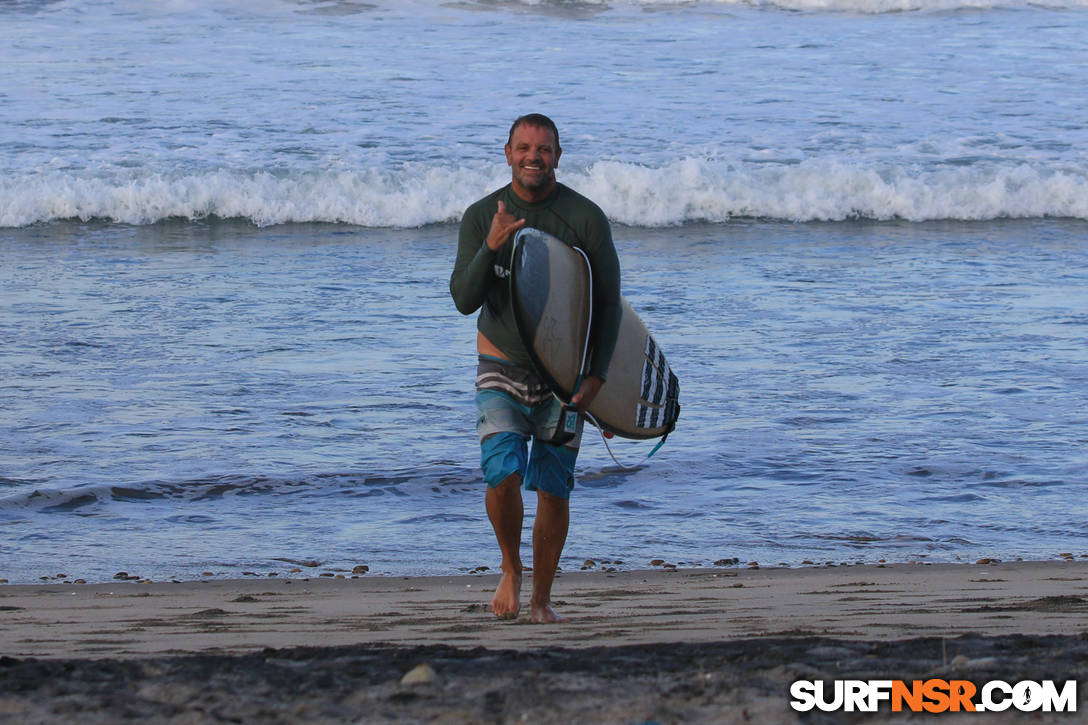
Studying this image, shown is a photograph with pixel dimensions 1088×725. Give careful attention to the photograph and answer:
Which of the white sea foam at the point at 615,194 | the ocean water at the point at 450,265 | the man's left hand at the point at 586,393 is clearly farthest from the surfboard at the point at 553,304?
the white sea foam at the point at 615,194

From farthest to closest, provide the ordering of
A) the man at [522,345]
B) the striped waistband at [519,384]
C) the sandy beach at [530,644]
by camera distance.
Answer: the striped waistband at [519,384], the man at [522,345], the sandy beach at [530,644]

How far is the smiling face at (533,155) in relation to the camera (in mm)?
4129

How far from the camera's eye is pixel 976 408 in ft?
26.5

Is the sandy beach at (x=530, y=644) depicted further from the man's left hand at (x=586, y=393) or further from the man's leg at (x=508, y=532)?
the man's left hand at (x=586, y=393)

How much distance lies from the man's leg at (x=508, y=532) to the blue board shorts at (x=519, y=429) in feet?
0.13

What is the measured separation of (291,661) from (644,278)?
376 inches

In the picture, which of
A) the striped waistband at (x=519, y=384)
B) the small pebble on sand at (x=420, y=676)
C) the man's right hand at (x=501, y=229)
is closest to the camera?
the small pebble on sand at (x=420, y=676)

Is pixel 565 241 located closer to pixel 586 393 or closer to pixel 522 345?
pixel 522 345

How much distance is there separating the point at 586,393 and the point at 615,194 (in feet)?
40.6

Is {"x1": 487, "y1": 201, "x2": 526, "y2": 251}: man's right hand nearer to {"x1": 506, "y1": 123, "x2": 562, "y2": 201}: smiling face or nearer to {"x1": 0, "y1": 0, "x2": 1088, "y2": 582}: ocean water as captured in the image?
{"x1": 506, "y1": 123, "x2": 562, "y2": 201}: smiling face

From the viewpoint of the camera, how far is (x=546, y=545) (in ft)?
14.3

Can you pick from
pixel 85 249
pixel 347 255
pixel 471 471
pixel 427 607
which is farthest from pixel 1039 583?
pixel 85 249

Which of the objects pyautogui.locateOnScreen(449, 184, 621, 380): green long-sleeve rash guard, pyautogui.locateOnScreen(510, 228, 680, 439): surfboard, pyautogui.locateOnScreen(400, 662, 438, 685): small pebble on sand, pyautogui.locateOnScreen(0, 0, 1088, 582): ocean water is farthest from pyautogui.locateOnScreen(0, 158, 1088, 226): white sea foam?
pyautogui.locateOnScreen(400, 662, 438, 685): small pebble on sand

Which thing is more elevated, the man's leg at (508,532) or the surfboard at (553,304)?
the surfboard at (553,304)
